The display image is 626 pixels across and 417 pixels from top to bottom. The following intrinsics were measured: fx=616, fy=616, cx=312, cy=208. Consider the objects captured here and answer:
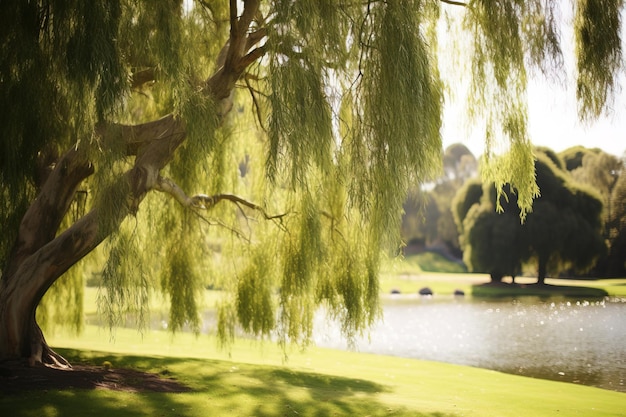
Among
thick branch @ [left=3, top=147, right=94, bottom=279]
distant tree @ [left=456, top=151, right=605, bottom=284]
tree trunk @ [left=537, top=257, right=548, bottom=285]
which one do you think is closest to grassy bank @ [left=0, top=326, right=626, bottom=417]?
thick branch @ [left=3, top=147, right=94, bottom=279]

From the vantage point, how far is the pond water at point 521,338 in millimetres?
12805

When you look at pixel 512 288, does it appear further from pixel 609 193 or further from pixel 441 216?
pixel 441 216

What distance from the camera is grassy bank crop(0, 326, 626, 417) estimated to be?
5.62m

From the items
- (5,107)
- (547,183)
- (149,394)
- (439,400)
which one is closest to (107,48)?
(5,107)

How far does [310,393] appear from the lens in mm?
7273

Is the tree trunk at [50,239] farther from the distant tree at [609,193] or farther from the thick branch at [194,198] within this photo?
the distant tree at [609,193]

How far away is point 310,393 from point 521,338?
11.2 meters

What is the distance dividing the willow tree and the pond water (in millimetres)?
1456

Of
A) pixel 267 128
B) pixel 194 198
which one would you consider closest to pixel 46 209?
pixel 194 198

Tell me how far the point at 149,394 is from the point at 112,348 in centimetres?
482

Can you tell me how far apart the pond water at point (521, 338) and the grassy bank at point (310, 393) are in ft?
2.80

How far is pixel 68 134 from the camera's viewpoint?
22.1ft

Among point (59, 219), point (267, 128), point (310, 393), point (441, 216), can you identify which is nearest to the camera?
point (267, 128)

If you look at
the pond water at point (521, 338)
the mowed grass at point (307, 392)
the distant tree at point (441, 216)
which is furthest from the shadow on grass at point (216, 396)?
the distant tree at point (441, 216)
